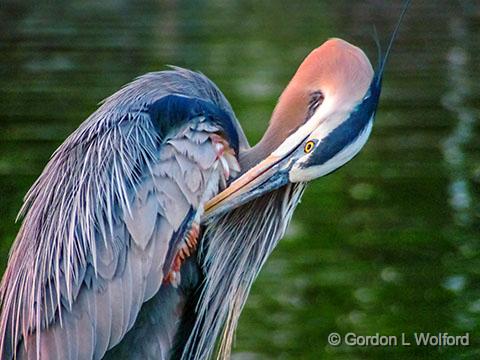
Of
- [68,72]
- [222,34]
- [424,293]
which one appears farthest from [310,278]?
[222,34]

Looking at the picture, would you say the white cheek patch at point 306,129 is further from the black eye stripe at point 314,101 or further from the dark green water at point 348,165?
the dark green water at point 348,165

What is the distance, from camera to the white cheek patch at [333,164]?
183 inches

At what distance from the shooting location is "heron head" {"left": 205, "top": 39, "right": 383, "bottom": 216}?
4.67 meters

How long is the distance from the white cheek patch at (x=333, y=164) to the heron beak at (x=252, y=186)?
0.18 ft

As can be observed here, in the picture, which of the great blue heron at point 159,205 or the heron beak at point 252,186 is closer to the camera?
the great blue heron at point 159,205

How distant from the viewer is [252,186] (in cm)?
A: 480
